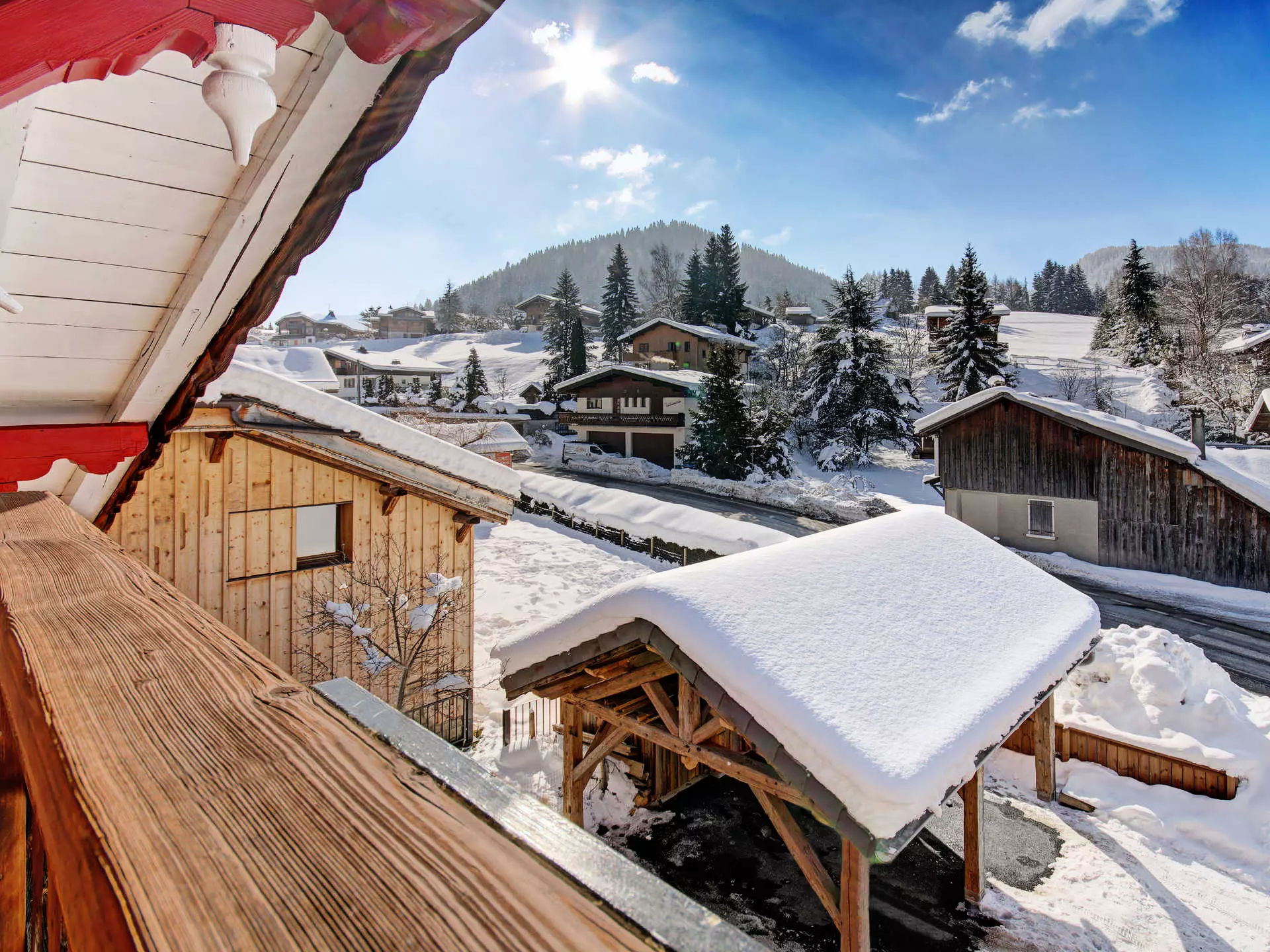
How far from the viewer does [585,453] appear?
40.2 metres

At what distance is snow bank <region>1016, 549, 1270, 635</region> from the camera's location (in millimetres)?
16188

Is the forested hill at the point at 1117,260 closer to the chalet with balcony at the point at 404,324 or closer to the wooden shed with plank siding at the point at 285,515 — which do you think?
the chalet with balcony at the point at 404,324

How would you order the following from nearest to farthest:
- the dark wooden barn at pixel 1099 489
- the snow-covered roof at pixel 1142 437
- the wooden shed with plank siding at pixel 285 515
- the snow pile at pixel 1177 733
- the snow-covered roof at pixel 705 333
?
the wooden shed with plank siding at pixel 285 515, the snow pile at pixel 1177 733, the snow-covered roof at pixel 1142 437, the dark wooden barn at pixel 1099 489, the snow-covered roof at pixel 705 333

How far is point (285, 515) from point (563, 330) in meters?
55.2

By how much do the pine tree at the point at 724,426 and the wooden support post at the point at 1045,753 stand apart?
24.4 metres

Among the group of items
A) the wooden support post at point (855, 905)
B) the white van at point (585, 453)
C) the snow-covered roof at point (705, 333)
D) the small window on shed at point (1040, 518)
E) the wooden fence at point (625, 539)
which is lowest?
the wooden support post at point (855, 905)

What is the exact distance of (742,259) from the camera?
156 m

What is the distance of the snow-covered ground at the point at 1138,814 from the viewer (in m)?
6.46

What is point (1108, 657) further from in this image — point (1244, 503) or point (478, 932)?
point (478, 932)

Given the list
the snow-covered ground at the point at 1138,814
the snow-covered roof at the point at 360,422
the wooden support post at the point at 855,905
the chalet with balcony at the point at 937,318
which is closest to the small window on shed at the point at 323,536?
the snow-covered roof at the point at 360,422

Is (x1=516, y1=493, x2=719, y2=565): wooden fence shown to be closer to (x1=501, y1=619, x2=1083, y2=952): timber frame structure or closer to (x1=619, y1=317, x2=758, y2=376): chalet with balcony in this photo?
(x1=501, y1=619, x2=1083, y2=952): timber frame structure

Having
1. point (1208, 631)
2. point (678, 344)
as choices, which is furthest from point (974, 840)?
point (678, 344)

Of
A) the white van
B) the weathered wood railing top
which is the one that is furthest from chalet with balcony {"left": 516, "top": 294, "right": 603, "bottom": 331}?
the weathered wood railing top

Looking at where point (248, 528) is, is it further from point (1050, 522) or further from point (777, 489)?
point (777, 489)
